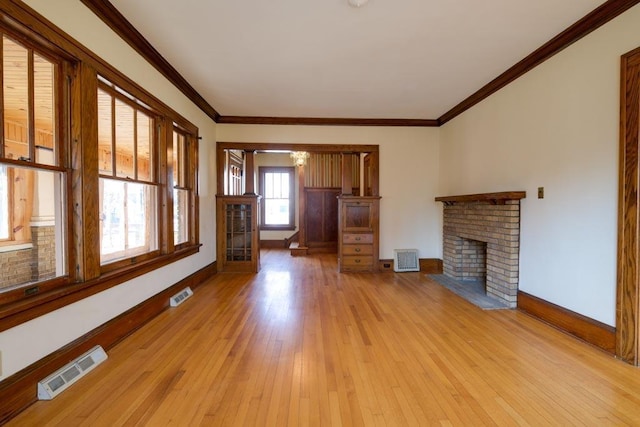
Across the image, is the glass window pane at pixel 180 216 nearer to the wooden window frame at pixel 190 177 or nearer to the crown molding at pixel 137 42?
the wooden window frame at pixel 190 177

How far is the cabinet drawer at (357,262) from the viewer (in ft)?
17.9

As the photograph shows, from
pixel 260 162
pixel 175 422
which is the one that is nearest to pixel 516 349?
pixel 175 422

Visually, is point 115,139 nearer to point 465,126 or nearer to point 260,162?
point 465,126

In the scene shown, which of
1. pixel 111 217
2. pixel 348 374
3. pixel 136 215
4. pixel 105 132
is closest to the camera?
pixel 348 374

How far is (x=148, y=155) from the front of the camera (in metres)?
3.33

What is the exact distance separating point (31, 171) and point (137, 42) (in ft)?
5.46

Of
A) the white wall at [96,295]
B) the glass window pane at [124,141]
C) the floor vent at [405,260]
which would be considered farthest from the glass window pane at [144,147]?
the floor vent at [405,260]

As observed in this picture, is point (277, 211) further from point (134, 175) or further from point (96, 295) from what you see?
point (96, 295)

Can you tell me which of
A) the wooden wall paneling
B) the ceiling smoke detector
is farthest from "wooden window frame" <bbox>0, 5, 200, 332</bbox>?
the wooden wall paneling

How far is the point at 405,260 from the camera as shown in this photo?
5.43 m

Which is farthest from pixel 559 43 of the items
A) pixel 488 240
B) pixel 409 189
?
pixel 409 189

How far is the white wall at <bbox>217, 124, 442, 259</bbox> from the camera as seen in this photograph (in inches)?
217

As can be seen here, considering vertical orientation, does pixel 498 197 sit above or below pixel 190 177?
below

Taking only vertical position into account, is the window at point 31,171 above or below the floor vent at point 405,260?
above
